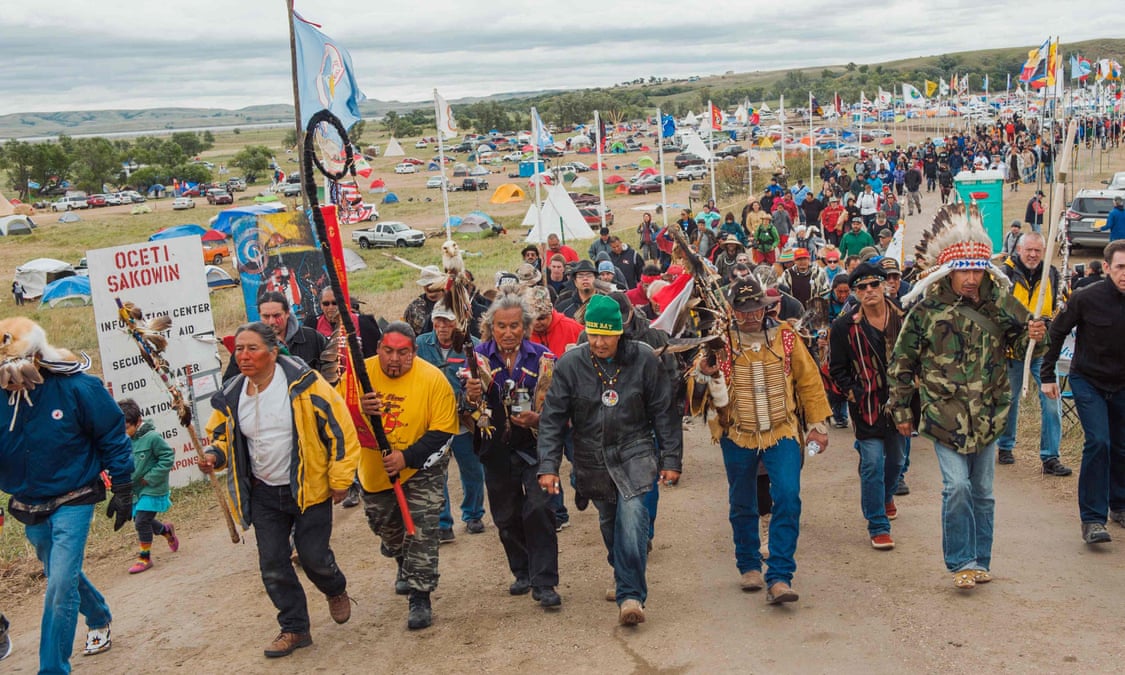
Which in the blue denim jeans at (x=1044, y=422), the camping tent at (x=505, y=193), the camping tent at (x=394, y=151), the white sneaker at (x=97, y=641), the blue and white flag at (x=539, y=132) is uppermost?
the camping tent at (x=394, y=151)

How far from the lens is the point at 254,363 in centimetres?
545

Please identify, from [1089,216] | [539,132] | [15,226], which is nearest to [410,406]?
[539,132]

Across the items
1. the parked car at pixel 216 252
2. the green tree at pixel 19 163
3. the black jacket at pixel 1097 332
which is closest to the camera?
the black jacket at pixel 1097 332

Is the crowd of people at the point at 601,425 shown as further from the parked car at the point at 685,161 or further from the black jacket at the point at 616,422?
the parked car at the point at 685,161

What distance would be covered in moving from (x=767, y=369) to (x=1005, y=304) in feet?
4.67

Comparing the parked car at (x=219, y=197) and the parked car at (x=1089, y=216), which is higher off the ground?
the parked car at (x=219, y=197)

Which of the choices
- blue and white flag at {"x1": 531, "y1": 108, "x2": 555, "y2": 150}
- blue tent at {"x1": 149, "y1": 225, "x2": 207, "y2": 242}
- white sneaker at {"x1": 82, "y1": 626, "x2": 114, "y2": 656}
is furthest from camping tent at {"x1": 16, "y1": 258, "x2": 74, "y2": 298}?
white sneaker at {"x1": 82, "y1": 626, "x2": 114, "y2": 656}

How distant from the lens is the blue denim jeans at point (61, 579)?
531 centimetres

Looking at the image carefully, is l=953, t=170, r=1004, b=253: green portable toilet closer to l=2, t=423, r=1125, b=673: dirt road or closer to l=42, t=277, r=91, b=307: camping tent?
l=2, t=423, r=1125, b=673: dirt road

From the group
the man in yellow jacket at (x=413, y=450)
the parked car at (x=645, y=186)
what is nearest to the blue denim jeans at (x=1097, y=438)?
the man in yellow jacket at (x=413, y=450)

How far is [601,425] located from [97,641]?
130 inches

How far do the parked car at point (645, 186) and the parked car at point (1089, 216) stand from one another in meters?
40.5

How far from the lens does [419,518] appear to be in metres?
6.09

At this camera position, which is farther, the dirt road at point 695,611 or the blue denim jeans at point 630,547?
the blue denim jeans at point 630,547
